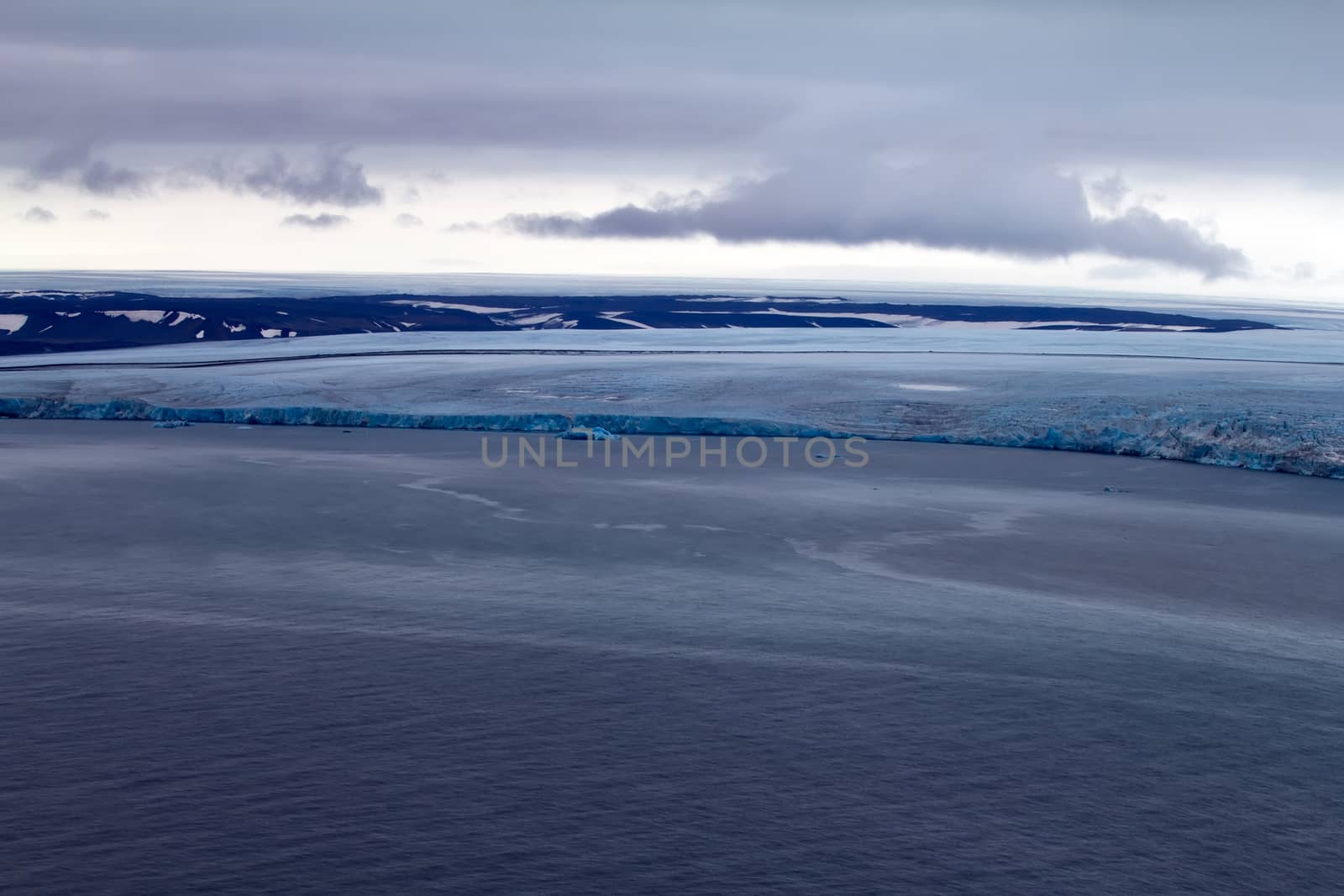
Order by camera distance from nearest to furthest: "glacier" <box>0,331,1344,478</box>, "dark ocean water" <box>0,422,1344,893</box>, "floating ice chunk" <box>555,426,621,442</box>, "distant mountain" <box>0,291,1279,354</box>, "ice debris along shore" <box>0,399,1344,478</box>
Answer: "dark ocean water" <box>0,422,1344,893</box>, "ice debris along shore" <box>0,399,1344,478</box>, "glacier" <box>0,331,1344,478</box>, "floating ice chunk" <box>555,426,621,442</box>, "distant mountain" <box>0,291,1279,354</box>

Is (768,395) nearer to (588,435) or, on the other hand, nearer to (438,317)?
(588,435)

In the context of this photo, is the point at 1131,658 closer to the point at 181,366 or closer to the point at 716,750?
the point at 716,750

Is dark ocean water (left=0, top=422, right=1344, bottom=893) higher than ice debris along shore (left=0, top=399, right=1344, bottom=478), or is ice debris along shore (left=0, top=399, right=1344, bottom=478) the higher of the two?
ice debris along shore (left=0, top=399, right=1344, bottom=478)

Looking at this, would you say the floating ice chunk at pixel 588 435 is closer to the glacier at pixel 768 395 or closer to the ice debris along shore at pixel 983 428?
the ice debris along shore at pixel 983 428

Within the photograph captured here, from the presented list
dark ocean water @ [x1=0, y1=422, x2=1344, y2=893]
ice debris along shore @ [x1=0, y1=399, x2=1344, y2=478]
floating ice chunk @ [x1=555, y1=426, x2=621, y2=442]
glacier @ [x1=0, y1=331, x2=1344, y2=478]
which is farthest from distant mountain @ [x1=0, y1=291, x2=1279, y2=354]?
dark ocean water @ [x1=0, y1=422, x2=1344, y2=893]

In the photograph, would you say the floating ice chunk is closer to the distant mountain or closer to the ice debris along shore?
the ice debris along shore

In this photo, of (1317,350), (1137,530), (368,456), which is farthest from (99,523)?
(1317,350)
